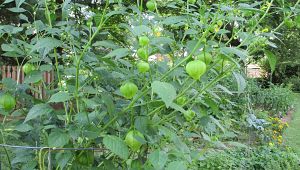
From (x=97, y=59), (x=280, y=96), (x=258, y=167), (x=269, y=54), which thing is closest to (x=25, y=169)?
(x=97, y=59)

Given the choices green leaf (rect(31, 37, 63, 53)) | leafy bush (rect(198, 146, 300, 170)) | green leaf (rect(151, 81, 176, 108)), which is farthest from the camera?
leafy bush (rect(198, 146, 300, 170))

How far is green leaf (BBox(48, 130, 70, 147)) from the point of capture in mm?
1092

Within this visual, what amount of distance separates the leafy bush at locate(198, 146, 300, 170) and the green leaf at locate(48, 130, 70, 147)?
8.28 ft

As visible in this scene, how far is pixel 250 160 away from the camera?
12.6 ft

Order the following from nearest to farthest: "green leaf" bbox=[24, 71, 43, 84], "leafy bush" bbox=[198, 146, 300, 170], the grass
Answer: "green leaf" bbox=[24, 71, 43, 84], "leafy bush" bbox=[198, 146, 300, 170], the grass

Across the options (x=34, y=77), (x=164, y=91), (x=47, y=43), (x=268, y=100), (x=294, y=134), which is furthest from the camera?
(x=268, y=100)

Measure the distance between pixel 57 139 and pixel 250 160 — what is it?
3.02 meters

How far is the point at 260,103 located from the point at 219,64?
6.93 metres

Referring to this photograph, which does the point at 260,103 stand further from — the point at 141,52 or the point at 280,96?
the point at 141,52

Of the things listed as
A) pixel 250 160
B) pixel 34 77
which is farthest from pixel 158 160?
pixel 250 160

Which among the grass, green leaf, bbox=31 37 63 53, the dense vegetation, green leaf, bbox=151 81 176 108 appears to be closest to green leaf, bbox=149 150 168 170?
the dense vegetation

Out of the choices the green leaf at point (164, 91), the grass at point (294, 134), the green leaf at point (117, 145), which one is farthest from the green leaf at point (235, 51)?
the grass at point (294, 134)

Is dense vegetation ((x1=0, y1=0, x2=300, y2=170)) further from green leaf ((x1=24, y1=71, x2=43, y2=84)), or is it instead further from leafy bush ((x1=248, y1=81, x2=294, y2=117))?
leafy bush ((x1=248, y1=81, x2=294, y2=117))

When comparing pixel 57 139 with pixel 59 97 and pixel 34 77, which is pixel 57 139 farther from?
pixel 34 77
